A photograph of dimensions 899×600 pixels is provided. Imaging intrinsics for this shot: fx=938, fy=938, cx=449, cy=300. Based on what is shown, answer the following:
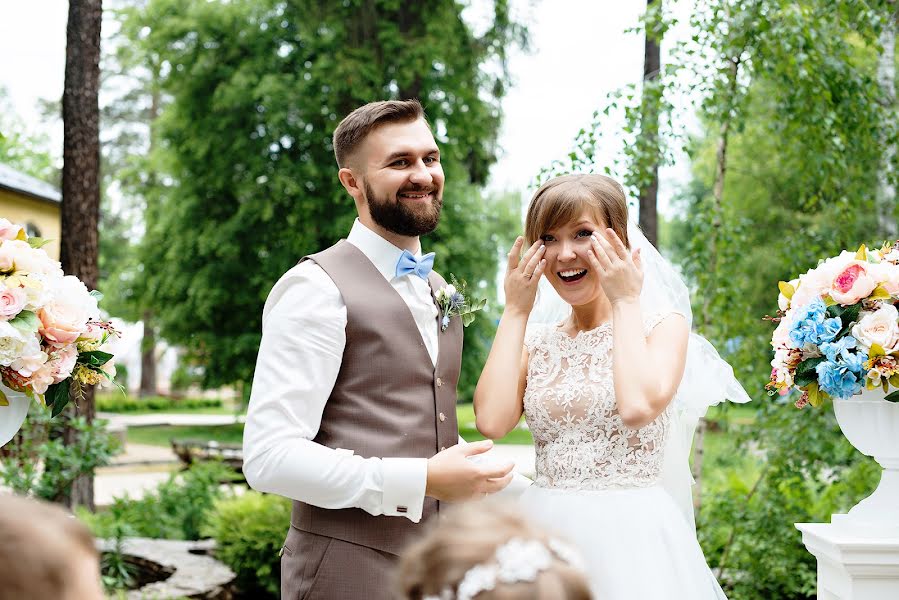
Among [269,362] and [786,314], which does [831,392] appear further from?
[269,362]

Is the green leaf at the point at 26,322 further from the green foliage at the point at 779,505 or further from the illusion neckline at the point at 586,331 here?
the green foliage at the point at 779,505

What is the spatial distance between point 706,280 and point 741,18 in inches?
60.8

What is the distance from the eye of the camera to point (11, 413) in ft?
10.4

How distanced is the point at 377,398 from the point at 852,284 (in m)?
1.55

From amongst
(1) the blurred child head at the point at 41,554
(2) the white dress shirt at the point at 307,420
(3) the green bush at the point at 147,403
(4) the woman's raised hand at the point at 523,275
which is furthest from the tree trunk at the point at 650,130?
(3) the green bush at the point at 147,403

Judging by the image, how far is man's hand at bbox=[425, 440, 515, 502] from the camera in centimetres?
247

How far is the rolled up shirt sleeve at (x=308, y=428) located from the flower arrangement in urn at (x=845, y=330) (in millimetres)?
1377

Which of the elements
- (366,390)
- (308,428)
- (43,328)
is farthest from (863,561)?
(43,328)

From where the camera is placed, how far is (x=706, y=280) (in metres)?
5.76

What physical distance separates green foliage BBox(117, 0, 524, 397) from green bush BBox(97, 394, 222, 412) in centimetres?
1399

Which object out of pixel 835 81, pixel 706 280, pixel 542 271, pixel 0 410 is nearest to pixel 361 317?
pixel 542 271

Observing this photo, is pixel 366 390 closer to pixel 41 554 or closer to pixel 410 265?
pixel 410 265

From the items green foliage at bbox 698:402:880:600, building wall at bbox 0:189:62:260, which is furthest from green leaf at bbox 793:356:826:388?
building wall at bbox 0:189:62:260

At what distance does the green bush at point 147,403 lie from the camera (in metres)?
28.8
